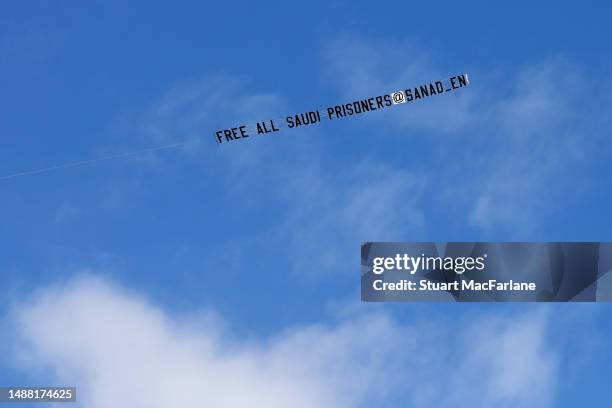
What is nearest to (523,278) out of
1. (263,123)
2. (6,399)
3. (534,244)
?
(534,244)

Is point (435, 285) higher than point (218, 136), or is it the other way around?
point (218, 136)

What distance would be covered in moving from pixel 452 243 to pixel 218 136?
1712 cm

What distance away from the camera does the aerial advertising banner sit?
65.9 metres

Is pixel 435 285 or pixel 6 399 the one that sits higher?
pixel 435 285

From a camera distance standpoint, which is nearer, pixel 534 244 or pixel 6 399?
pixel 6 399

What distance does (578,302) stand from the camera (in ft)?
218

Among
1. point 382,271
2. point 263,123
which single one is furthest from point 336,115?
point 382,271

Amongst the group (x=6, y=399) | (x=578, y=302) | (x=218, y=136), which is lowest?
(x=6, y=399)

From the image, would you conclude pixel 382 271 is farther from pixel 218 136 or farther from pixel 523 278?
pixel 218 136

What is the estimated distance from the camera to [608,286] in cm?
6744

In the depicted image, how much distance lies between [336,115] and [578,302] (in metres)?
20.4

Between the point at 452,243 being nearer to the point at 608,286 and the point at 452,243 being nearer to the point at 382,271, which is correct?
the point at 382,271

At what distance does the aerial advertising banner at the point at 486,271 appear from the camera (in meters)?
65.9

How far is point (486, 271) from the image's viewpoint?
218ft
